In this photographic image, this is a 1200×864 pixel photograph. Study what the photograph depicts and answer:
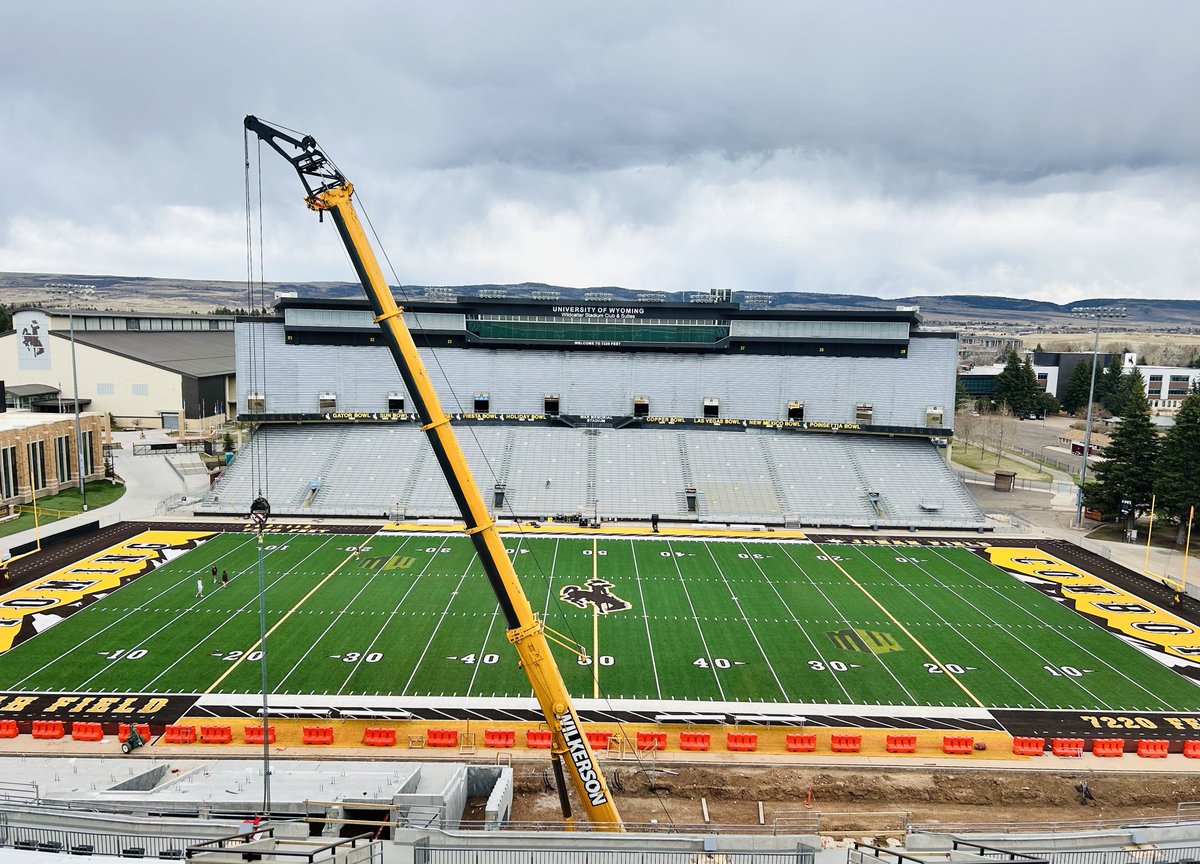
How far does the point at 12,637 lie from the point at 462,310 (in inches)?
1197

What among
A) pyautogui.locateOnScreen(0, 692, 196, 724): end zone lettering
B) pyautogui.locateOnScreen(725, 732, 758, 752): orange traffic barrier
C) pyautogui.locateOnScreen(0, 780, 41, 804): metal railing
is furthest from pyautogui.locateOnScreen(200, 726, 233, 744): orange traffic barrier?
pyautogui.locateOnScreen(725, 732, 758, 752): orange traffic barrier

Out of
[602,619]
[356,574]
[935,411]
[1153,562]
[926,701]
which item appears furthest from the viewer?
[935,411]

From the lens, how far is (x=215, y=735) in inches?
750

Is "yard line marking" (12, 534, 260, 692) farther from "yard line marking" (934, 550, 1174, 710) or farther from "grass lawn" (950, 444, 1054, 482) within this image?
"grass lawn" (950, 444, 1054, 482)

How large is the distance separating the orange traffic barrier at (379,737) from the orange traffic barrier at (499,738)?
2.29m

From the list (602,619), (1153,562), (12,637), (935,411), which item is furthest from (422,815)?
(935,411)

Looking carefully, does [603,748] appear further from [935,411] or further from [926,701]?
[935,411]

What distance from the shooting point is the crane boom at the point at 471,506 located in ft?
41.0

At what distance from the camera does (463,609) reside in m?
27.6

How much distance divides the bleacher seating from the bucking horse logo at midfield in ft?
33.1

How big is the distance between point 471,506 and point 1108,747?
56.4 feet

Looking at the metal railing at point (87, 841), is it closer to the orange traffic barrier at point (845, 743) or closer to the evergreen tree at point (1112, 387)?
the orange traffic barrier at point (845, 743)

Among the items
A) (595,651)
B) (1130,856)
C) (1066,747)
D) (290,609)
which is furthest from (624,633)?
(1130,856)

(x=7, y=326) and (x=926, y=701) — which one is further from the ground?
(x=7, y=326)
